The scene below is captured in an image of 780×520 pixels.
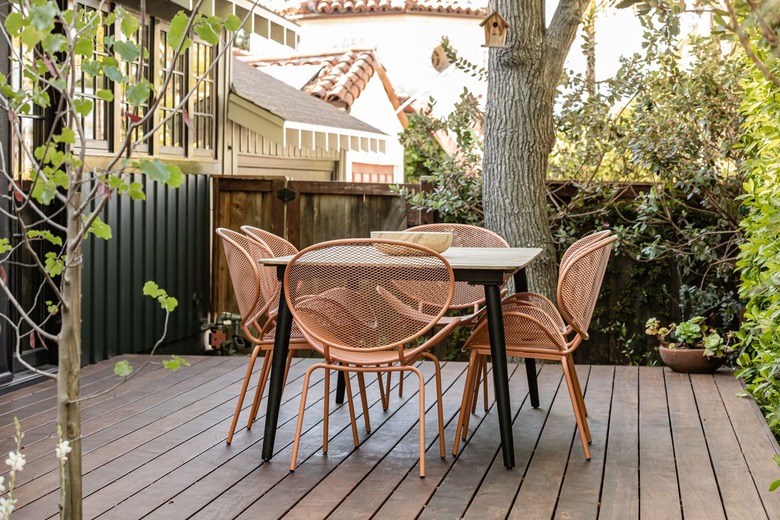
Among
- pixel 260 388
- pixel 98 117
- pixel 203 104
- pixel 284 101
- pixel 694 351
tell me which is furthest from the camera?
pixel 284 101

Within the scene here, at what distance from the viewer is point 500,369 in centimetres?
386

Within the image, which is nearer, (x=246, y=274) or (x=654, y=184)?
(x=246, y=274)

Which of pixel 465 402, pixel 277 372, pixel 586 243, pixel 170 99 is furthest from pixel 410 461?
pixel 170 99

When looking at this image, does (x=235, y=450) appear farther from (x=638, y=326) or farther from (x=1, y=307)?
(x=638, y=326)

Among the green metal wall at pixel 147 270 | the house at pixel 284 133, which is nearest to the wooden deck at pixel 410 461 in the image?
the green metal wall at pixel 147 270

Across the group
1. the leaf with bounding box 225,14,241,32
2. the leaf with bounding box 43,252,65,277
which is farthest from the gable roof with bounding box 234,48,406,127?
the leaf with bounding box 225,14,241,32

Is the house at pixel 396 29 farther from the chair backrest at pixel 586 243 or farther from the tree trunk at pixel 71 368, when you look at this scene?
the tree trunk at pixel 71 368

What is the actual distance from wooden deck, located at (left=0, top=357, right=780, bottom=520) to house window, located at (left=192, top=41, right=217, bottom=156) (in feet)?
9.91

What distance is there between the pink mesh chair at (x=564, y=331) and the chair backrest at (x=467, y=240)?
3.28ft

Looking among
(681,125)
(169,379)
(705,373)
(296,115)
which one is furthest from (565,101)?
(169,379)

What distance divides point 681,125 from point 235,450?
155 inches

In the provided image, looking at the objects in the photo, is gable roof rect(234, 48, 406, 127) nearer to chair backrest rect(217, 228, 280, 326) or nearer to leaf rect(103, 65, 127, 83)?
chair backrest rect(217, 228, 280, 326)

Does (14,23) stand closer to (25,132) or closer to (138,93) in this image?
(138,93)

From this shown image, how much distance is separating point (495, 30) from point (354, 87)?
6.67 metres
